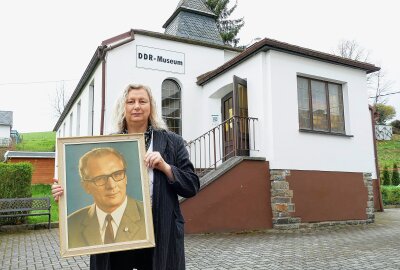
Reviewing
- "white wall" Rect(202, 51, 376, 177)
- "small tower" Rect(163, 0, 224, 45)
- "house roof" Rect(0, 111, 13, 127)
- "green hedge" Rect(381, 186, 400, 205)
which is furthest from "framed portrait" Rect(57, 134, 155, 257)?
"house roof" Rect(0, 111, 13, 127)

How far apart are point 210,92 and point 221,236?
546cm

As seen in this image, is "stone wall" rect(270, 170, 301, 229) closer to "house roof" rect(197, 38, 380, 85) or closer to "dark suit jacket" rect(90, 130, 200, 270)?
"house roof" rect(197, 38, 380, 85)

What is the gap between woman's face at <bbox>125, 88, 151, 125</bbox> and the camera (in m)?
2.03

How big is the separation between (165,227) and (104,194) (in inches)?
14.8

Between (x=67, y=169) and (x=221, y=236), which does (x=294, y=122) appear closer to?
(x=221, y=236)

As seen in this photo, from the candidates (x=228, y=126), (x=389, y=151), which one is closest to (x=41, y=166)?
(x=228, y=126)

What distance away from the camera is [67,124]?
19.5 meters

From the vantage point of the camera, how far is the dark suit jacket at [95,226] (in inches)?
71.4

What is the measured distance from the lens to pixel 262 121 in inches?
361

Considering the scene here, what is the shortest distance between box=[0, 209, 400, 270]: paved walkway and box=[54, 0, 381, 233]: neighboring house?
2.58 feet

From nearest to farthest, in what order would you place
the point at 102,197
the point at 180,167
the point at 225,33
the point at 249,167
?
the point at 102,197, the point at 180,167, the point at 249,167, the point at 225,33

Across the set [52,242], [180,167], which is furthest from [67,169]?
[52,242]

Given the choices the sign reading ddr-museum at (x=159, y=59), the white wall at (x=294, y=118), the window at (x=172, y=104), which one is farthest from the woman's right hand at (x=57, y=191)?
the window at (x=172, y=104)

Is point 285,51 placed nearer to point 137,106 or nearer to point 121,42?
point 121,42
